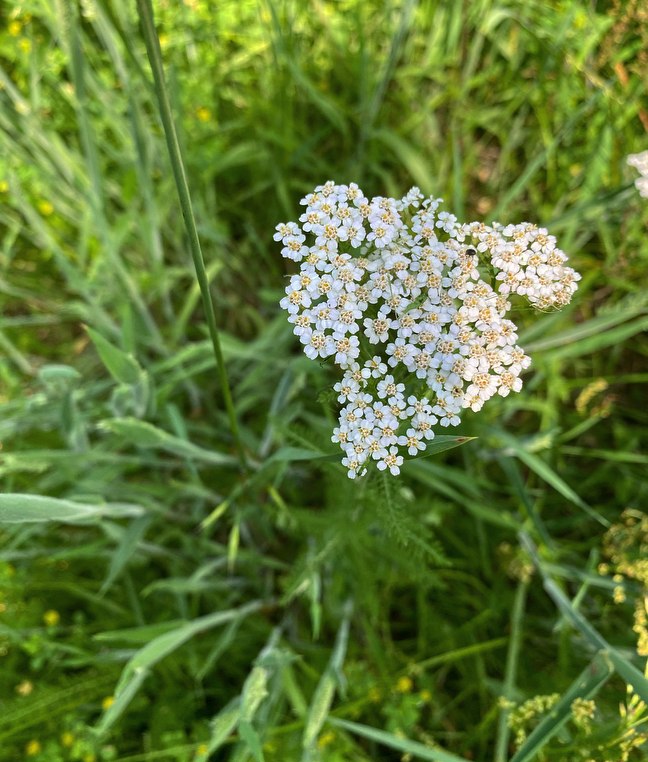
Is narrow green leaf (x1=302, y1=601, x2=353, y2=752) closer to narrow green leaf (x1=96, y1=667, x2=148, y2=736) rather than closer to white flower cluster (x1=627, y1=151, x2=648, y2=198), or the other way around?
narrow green leaf (x1=96, y1=667, x2=148, y2=736)

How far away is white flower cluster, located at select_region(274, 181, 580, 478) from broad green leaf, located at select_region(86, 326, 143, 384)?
451 millimetres

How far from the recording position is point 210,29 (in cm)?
214

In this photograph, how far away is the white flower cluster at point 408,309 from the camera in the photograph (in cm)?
96

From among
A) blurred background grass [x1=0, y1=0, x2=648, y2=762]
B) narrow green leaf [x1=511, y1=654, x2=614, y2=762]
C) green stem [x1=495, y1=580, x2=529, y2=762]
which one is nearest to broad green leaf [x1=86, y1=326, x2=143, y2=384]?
blurred background grass [x1=0, y1=0, x2=648, y2=762]

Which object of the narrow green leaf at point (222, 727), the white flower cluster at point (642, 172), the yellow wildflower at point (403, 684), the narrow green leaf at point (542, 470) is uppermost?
the white flower cluster at point (642, 172)

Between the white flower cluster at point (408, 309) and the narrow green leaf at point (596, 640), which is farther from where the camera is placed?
the narrow green leaf at point (596, 640)

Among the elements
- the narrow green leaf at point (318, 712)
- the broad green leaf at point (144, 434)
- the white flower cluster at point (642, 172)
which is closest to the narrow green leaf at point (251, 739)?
the narrow green leaf at point (318, 712)

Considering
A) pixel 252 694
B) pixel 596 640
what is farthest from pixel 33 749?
pixel 596 640

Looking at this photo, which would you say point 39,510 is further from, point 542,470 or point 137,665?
point 542,470

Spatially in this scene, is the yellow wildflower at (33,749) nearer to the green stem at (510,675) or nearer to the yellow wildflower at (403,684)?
the yellow wildflower at (403,684)

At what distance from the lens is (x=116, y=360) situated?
1.29 metres

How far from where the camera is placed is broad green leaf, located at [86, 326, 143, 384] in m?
1.23

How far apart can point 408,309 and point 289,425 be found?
53 cm

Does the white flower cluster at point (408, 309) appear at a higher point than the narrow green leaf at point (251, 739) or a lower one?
higher
